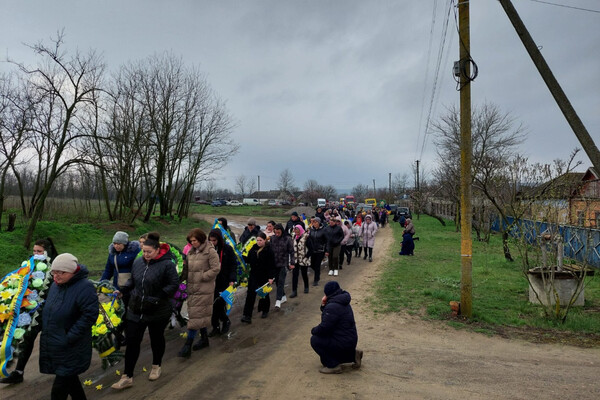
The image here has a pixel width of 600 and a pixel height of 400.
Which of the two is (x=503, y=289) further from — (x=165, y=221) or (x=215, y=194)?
(x=215, y=194)

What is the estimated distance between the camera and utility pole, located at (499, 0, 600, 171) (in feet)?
19.6

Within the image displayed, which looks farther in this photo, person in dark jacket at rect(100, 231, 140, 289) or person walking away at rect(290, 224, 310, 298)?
person walking away at rect(290, 224, 310, 298)

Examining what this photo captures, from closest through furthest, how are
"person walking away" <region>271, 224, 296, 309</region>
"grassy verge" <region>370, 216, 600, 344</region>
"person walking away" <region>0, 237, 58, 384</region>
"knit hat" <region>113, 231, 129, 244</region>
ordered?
"person walking away" <region>0, 237, 58, 384</region> < "knit hat" <region>113, 231, 129, 244</region> < "grassy verge" <region>370, 216, 600, 344</region> < "person walking away" <region>271, 224, 296, 309</region>

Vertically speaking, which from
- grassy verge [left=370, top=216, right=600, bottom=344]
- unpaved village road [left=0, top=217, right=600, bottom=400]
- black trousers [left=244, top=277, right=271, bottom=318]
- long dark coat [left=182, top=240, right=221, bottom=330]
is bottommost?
grassy verge [left=370, top=216, right=600, bottom=344]

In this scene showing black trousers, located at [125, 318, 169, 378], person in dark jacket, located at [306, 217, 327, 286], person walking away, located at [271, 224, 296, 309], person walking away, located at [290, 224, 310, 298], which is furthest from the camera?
person in dark jacket, located at [306, 217, 327, 286]

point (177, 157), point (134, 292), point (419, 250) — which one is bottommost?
point (419, 250)

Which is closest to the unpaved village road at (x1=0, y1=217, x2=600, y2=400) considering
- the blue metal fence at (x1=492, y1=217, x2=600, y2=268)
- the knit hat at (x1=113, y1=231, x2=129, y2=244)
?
the knit hat at (x1=113, y1=231, x2=129, y2=244)

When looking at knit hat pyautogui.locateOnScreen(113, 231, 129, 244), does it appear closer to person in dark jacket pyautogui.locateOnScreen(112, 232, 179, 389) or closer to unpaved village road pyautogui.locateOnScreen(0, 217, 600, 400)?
person in dark jacket pyautogui.locateOnScreen(112, 232, 179, 389)

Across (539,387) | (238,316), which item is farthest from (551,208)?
(238,316)

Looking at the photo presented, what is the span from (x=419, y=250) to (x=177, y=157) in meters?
20.0

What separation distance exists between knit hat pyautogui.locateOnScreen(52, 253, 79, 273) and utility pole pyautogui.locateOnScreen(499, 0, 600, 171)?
732cm

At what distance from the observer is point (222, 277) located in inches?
241

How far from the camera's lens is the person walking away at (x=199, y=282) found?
5227mm

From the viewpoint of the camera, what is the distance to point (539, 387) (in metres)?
4.36
